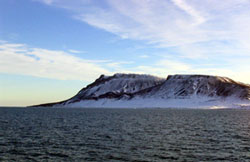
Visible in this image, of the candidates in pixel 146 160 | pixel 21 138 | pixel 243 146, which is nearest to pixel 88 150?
pixel 146 160

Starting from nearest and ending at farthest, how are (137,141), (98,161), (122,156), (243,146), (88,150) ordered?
(98,161) → (122,156) → (88,150) → (243,146) → (137,141)

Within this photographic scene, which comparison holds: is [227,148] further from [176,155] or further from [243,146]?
[176,155]

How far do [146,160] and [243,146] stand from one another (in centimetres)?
2077

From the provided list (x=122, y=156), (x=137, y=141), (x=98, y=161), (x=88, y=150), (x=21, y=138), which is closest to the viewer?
(x=98, y=161)

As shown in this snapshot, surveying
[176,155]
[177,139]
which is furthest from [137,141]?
[176,155]

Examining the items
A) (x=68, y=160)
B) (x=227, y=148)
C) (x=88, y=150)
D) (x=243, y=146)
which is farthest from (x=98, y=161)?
(x=243, y=146)

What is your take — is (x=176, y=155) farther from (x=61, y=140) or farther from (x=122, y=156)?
(x=61, y=140)

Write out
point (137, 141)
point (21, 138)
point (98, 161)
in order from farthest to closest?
point (21, 138) < point (137, 141) < point (98, 161)

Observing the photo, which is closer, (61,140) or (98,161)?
(98,161)

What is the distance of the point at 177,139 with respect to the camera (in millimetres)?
57406

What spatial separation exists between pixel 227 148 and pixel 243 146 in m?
3.88

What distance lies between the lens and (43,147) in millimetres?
47906

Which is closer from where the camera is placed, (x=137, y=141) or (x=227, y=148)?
(x=227, y=148)

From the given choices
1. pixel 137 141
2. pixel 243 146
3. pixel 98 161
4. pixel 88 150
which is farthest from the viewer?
pixel 137 141
